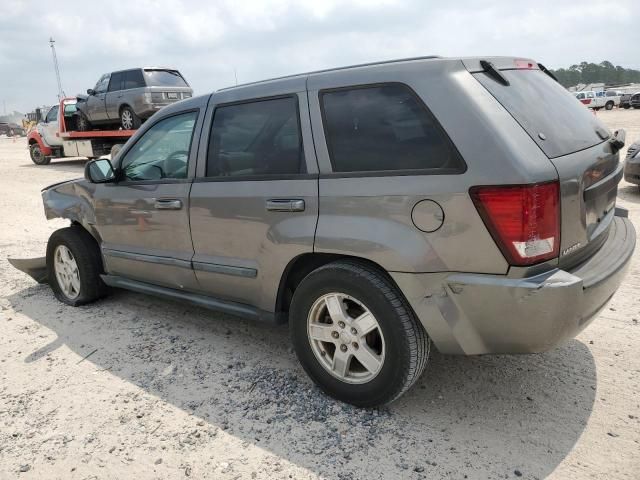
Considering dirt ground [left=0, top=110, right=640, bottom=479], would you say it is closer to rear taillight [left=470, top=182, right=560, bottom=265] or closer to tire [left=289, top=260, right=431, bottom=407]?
tire [left=289, top=260, right=431, bottom=407]

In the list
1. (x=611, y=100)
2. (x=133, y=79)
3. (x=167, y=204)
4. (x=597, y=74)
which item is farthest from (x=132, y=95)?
(x=597, y=74)

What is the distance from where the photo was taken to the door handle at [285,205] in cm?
290

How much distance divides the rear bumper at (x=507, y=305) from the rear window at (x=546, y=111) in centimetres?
62

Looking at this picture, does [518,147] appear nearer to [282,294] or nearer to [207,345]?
[282,294]

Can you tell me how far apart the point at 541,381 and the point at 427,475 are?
114 cm

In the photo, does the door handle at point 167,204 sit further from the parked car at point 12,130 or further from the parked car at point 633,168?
the parked car at point 12,130

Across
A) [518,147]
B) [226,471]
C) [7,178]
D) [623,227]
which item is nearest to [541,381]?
[623,227]

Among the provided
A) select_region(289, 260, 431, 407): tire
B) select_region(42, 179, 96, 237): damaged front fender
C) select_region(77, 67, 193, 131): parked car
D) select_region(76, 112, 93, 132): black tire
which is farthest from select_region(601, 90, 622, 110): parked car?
select_region(289, 260, 431, 407): tire

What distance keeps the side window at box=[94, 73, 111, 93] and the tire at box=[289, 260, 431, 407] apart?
47.8 ft

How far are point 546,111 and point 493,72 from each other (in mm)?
353

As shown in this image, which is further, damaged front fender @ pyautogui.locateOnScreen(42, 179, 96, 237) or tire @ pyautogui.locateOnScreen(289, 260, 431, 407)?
damaged front fender @ pyautogui.locateOnScreen(42, 179, 96, 237)

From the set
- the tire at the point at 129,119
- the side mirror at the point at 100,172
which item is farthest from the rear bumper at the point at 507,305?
the tire at the point at 129,119

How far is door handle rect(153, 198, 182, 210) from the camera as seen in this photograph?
357 cm

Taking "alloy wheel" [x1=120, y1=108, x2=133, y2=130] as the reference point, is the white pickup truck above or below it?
below
